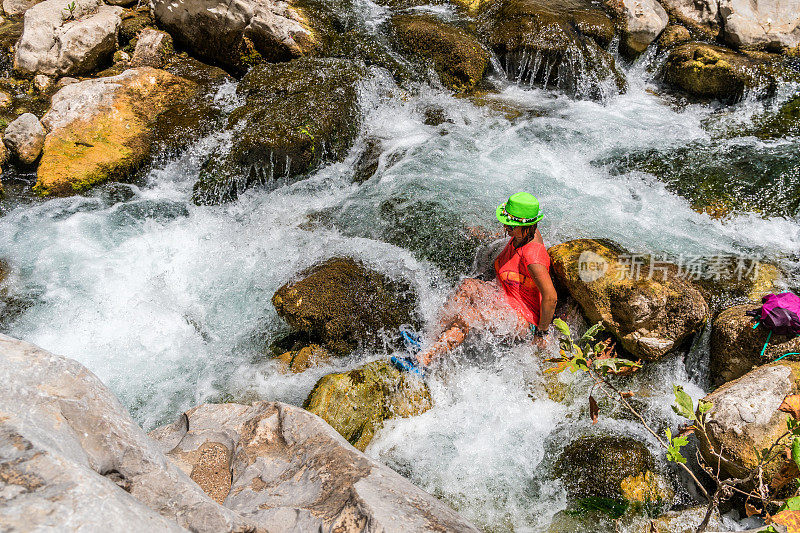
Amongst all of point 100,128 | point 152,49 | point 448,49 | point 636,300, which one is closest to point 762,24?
point 448,49

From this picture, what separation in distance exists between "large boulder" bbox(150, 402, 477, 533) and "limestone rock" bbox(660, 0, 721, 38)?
36.8 feet

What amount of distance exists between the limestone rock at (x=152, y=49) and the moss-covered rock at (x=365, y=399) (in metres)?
7.47

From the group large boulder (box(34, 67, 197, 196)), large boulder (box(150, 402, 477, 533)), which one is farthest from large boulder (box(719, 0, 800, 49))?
large boulder (box(150, 402, 477, 533))

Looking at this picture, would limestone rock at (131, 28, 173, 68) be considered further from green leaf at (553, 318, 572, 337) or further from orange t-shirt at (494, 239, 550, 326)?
green leaf at (553, 318, 572, 337)

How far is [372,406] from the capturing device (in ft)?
14.3

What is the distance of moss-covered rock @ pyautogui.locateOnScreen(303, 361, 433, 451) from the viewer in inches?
164

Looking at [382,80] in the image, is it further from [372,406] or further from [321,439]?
[321,439]

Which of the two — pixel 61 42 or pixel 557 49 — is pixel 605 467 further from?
pixel 61 42

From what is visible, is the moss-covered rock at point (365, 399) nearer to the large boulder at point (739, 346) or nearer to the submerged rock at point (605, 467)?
the submerged rock at point (605, 467)

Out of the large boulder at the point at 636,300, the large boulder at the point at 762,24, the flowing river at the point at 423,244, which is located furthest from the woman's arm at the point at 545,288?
the large boulder at the point at 762,24

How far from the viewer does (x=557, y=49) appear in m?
9.13

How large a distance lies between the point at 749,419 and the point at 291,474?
→ 336 centimetres

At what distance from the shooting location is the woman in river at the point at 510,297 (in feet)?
15.1

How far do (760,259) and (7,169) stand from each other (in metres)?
9.94
